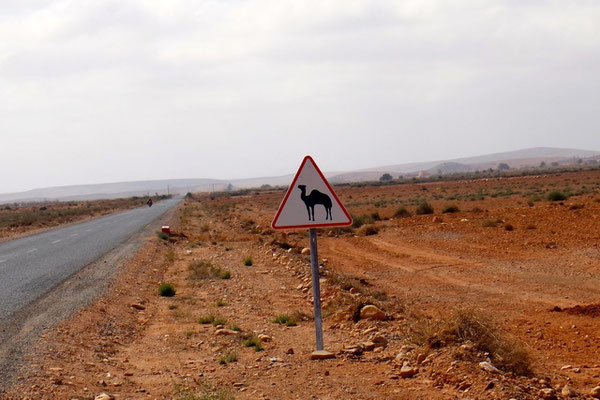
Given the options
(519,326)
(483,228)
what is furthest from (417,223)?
(519,326)

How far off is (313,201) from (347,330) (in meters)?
2.60

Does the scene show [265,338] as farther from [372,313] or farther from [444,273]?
[444,273]

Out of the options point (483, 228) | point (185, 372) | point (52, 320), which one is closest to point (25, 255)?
point (52, 320)

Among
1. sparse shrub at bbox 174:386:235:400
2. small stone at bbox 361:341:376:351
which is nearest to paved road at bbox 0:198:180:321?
sparse shrub at bbox 174:386:235:400

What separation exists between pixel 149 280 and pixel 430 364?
36.3 ft

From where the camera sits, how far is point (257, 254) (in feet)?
70.5

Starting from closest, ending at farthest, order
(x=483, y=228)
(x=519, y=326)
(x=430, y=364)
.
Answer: (x=430, y=364)
(x=519, y=326)
(x=483, y=228)

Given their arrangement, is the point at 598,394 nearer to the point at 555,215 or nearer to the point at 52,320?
the point at 52,320

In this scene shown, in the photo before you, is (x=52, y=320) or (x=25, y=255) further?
(x=25, y=255)

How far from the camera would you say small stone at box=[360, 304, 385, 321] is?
369 inches

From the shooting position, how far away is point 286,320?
9.98 m

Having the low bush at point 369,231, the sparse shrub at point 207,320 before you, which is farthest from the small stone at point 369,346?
the low bush at point 369,231

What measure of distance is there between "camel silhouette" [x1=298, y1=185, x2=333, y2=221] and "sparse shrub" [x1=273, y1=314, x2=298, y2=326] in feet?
9.60

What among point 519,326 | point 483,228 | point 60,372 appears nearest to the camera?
point 60,372
